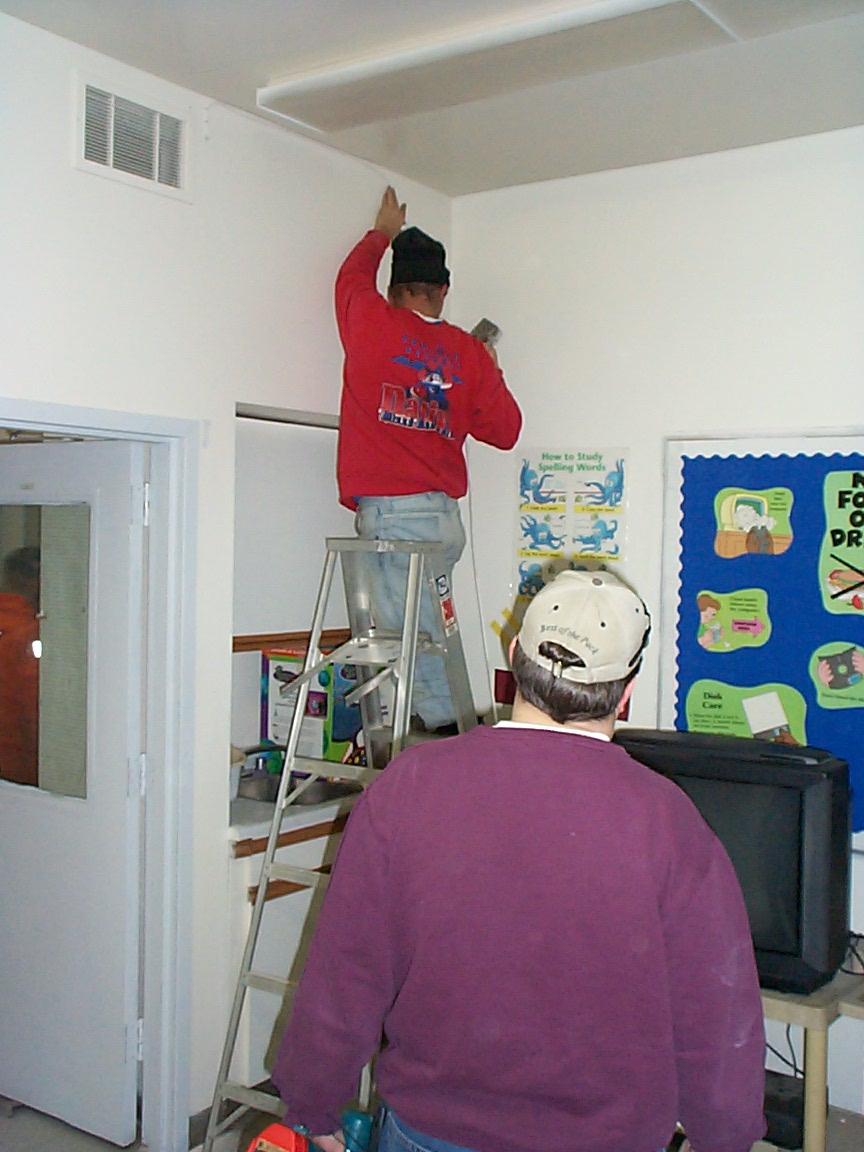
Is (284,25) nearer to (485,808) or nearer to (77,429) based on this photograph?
(77,429)

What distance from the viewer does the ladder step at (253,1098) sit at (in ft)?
9.01

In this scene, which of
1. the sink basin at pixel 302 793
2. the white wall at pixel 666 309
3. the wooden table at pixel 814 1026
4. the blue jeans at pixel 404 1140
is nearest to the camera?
the blue jeans at pixel 404 1140

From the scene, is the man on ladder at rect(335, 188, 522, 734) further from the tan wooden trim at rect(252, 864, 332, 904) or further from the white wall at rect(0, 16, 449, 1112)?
the tan wooden trim at rect(252, 864, 332, 904)

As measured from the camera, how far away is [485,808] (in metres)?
1.51

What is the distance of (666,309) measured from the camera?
3.32 meters

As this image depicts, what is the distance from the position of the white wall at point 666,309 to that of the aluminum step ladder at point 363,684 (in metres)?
0.67

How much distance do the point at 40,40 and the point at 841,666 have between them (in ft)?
7.90

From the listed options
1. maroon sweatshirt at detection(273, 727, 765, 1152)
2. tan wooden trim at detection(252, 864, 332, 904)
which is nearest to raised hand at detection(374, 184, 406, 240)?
tan wooden trim at detection(252, 864, 332, 904)

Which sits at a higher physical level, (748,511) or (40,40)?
(40,40)

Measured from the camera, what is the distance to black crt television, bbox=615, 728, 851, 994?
2.61m

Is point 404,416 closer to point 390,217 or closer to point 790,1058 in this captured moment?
point 390,217

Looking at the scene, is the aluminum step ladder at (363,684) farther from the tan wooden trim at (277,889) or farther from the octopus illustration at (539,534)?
the octopus illustration at (539,534)

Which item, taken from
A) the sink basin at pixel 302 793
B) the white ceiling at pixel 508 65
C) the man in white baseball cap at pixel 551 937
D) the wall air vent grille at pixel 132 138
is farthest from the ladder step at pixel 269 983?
the white ceiling at pixel 508 65

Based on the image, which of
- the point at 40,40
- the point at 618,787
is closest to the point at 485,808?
the point at 618,787
